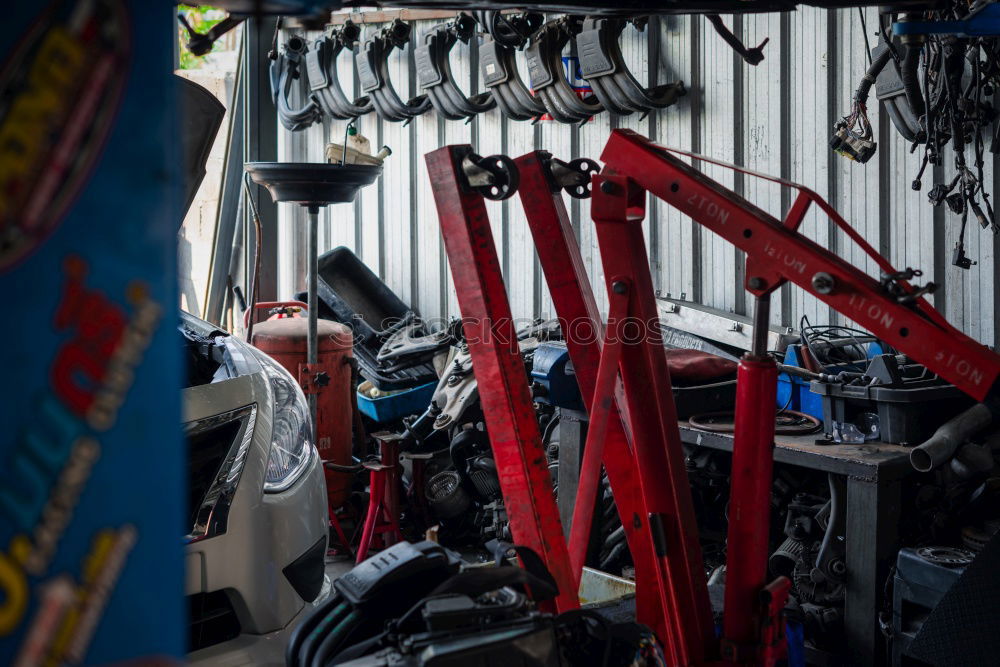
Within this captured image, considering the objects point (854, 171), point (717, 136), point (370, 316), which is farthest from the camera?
point (370, 316)

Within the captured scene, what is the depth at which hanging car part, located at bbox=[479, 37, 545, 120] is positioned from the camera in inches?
256

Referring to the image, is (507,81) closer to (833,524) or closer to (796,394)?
(796,394)

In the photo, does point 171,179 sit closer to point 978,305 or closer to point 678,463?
point 678,463

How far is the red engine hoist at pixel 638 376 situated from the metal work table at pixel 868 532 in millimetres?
1051

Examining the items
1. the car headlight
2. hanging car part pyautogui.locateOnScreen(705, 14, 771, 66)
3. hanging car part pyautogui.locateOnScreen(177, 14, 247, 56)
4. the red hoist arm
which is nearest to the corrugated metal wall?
hanging car part pyautogui.locateOnScreen(705, 14, 771, 66)

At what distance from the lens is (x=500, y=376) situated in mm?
2336

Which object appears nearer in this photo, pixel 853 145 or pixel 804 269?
pixel 804 269

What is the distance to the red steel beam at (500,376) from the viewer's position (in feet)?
7.64

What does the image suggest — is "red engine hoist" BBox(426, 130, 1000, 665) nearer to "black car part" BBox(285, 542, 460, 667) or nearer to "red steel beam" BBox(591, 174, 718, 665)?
"red steel beam" BBox(591, 174, 718, 665)

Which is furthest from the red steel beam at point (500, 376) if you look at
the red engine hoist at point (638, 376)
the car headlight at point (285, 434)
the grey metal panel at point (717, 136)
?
the grey metal panel at point (717, 136)

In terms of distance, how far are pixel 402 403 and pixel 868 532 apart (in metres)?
3.52

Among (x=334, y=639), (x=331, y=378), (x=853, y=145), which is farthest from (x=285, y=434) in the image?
(x=853, y=145)

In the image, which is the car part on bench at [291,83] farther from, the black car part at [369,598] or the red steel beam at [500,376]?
the black car part at [369,598]

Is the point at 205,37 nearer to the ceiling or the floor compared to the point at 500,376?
nearer to the ceiling
